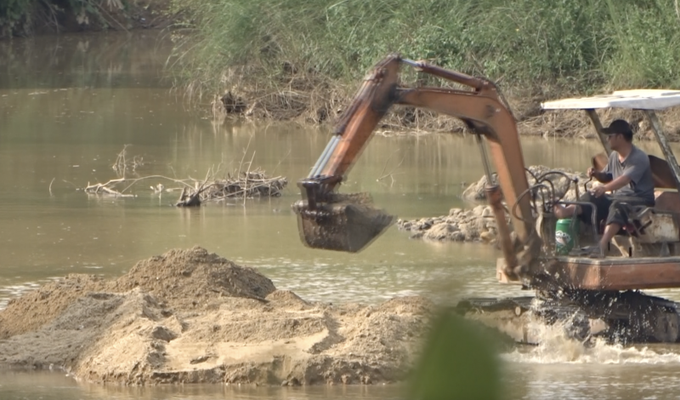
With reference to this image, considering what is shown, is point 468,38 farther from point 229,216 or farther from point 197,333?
point 197,333

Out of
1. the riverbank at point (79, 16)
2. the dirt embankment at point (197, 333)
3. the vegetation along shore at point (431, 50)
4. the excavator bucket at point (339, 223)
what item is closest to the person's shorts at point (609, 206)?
the dirt embankment at point (197, 333)

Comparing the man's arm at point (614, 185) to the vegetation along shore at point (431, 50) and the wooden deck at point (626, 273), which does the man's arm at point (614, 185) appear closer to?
the wooden deck at point (626, 273)

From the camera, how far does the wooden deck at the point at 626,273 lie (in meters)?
8.27

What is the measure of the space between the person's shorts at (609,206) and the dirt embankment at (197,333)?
1.40 m

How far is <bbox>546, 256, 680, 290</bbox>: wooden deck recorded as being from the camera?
8.27m

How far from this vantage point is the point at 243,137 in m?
22.0

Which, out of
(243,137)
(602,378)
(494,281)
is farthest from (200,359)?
(243,137)

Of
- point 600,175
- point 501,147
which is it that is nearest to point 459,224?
point 600,175

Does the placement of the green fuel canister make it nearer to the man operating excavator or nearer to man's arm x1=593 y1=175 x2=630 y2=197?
the man operating excavator

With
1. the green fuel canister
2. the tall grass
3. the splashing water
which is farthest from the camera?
the tall grass

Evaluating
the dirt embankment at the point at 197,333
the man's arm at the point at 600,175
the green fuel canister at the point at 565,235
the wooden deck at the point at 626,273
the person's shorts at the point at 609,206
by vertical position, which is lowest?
A: the dirt embankment at the point at 197,333

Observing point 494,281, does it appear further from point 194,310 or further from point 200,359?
point 200,359

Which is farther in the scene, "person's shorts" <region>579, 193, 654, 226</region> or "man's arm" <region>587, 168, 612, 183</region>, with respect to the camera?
"man's arm" <region>587, 168, 612, 183</region>

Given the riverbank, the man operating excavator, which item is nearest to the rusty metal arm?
the man operating excavator
